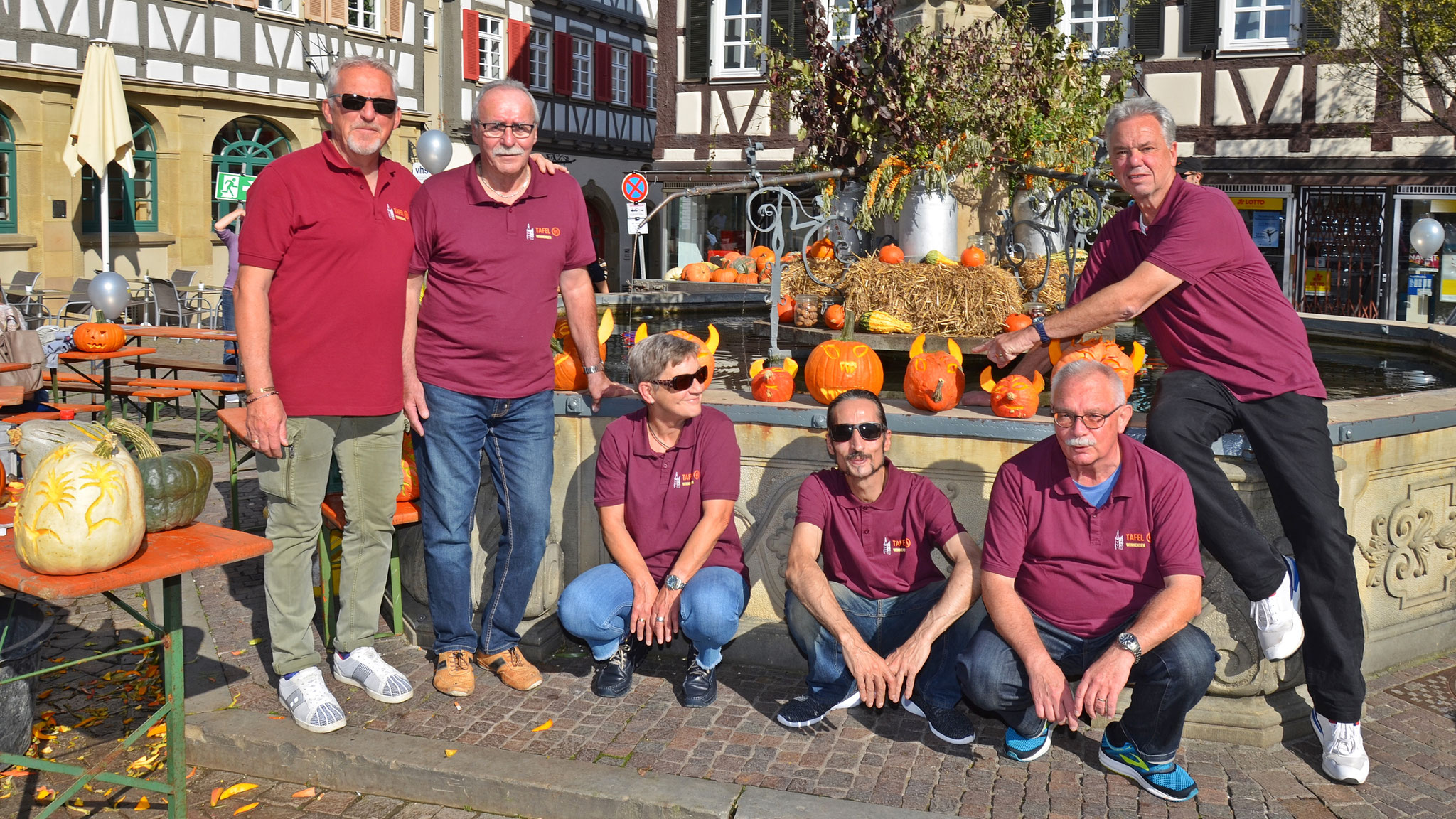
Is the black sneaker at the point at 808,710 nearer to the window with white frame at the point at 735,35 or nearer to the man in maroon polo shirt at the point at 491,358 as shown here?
the man in maroon polo shirt at the point at 491,358

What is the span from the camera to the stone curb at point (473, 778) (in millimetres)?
3326

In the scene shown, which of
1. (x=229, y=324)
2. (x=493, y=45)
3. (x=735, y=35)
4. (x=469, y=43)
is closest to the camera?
(x=229, y=324)

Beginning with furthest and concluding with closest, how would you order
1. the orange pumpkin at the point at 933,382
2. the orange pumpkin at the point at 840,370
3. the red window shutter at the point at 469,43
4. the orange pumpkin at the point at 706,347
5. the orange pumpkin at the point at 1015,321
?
the red window shutter at the point at 469,43 → the orange pumpkin at the point at 1015,321 → the orange pumpkin at the point at 840,370 → the orange pumpkin at the point at 933,382 → the orange pumpkin at the point at 706,347

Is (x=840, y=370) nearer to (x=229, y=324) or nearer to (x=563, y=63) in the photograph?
(x=229, y=324)

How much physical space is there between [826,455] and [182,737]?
2032mm

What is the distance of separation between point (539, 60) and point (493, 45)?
1304 mm

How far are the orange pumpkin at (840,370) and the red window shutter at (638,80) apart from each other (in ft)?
88.3

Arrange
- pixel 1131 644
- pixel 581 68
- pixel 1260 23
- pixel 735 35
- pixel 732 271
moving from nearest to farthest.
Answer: pixel 1131 644
pixel 732 271
pixel 1260 23
pixel 735 35
pixel 581 68

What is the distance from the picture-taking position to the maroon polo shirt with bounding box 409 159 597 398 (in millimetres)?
3969

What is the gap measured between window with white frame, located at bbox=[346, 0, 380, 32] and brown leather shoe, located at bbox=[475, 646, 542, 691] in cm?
1989

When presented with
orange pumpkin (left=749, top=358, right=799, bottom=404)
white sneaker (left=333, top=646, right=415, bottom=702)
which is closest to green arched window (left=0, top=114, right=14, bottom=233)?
white sneaker (left=333, top=646, right=415, bottom=702)

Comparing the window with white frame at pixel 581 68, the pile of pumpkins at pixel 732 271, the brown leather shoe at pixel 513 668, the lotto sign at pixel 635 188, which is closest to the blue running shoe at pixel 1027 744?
the brown leather shoe at pixel 513 668

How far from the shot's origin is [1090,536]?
3.50m

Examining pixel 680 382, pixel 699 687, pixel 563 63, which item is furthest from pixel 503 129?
pixel 563 63
